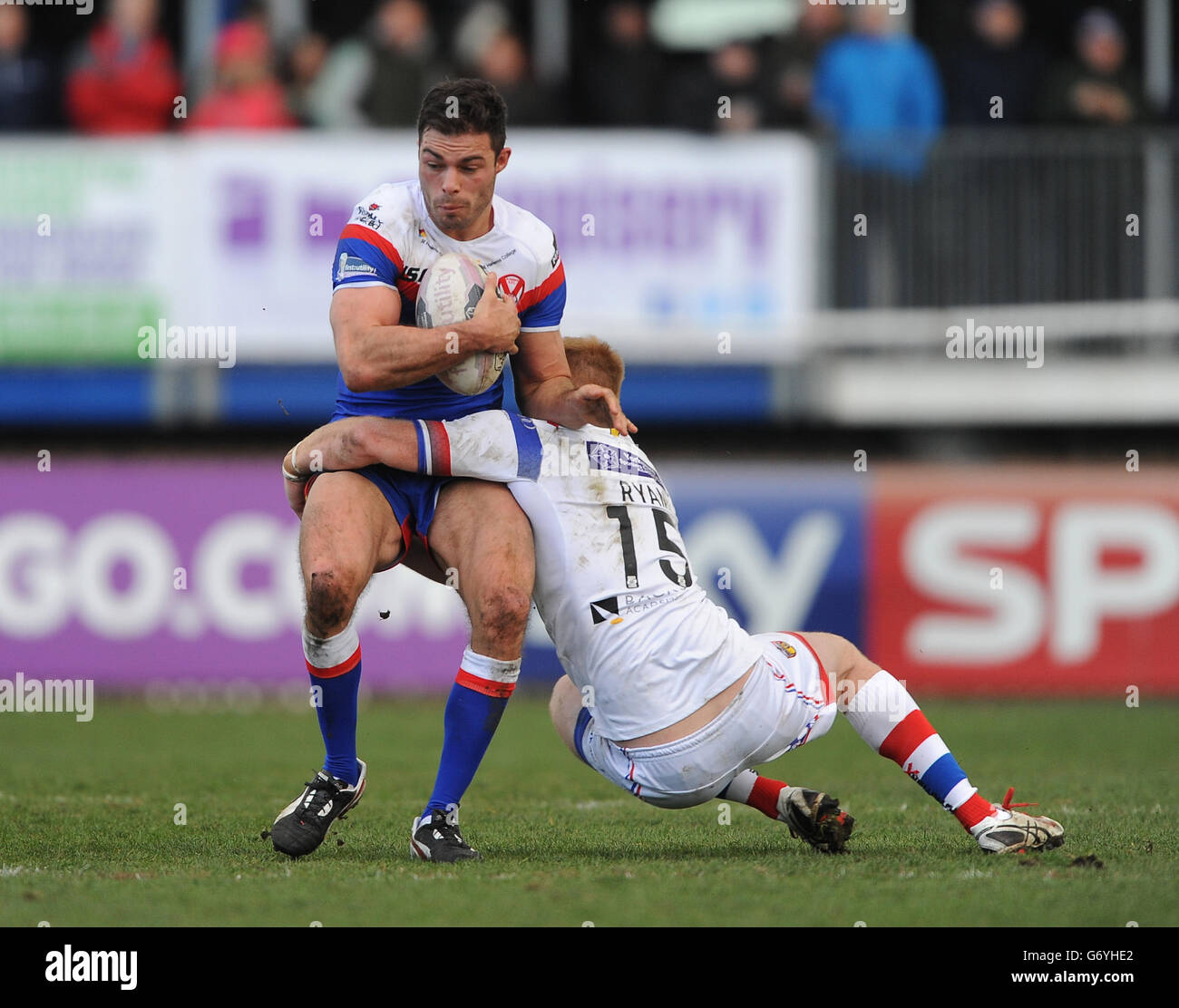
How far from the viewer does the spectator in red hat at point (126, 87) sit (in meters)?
14.7

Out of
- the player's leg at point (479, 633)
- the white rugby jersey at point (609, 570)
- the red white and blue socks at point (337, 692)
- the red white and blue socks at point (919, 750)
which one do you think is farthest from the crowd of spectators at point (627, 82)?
the red white and blue socks at point (919, 750)

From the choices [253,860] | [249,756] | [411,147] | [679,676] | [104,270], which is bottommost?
[249,756]

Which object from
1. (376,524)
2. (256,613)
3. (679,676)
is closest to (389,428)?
(376,524)

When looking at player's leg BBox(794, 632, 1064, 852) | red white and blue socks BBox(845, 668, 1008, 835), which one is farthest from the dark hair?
red white and blue socks BBox(845, 668, 1008, 835)

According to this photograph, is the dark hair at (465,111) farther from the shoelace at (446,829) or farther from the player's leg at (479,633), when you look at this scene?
the shoelace at (446,829)

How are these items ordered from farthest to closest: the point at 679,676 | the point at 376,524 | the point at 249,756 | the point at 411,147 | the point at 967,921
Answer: the point at 411,147, the point at 249,756, the point at 376,524, the point at 679,676, the point at 967,921

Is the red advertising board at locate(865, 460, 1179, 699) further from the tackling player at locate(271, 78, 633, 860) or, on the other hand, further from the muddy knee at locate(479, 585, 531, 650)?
the muddy knee at locate(479, 585, 531, 650)

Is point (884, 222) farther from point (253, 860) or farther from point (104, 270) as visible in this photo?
point (253, 860)

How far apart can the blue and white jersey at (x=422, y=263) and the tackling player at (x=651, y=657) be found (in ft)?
1.10

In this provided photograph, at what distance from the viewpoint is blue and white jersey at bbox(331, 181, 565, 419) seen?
6270 millimetres

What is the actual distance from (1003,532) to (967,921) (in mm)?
8335

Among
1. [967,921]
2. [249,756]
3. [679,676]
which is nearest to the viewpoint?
[967,921]

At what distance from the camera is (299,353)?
1402 centimetres

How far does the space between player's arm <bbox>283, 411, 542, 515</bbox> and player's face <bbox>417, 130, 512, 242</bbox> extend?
702 mm
